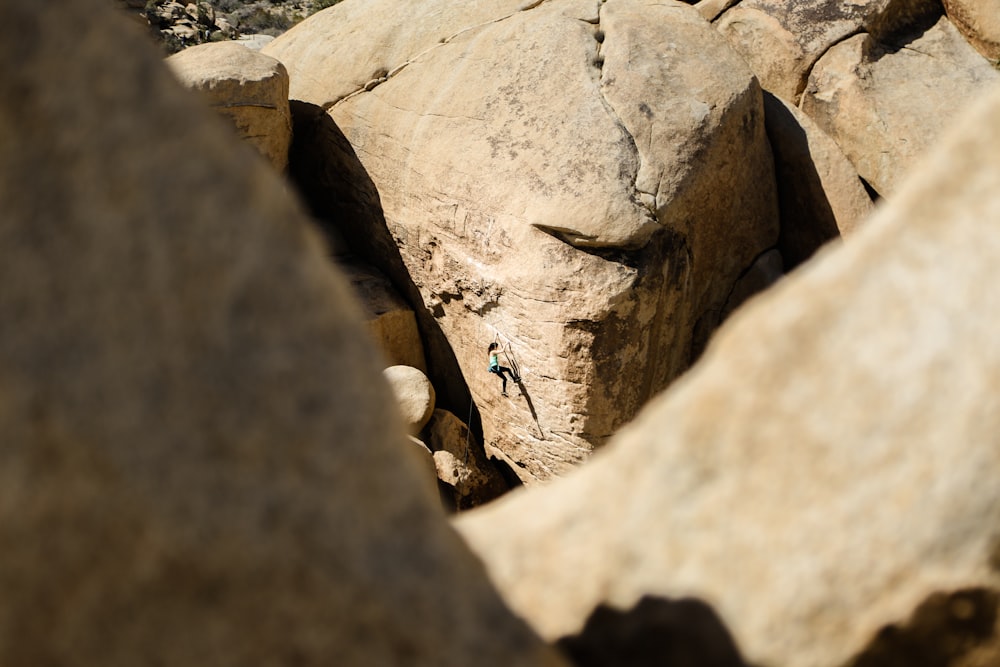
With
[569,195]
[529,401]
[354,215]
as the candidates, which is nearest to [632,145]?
[569,195]

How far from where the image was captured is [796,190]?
5031 millimetres

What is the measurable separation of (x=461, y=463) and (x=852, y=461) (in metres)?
3.84

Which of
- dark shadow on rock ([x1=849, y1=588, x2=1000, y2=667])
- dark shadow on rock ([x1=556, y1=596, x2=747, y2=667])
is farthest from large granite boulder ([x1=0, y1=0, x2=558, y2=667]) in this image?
dark shadow on rock ([x1=849, y1=588, x2=1000, y2=667])

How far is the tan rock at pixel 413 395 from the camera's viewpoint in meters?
4.84

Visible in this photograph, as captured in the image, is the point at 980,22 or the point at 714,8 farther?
the point at 714,8

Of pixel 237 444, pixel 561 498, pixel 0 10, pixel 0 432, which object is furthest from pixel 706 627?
pixel 0 10

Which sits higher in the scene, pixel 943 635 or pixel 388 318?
pixel 943 635

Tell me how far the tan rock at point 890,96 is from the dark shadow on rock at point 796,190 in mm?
270

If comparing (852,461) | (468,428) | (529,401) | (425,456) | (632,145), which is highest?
(852,461)

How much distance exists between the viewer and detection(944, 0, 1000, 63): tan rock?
203 inches

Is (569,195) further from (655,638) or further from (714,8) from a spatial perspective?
(655,638)

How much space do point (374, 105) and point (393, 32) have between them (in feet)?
1.59

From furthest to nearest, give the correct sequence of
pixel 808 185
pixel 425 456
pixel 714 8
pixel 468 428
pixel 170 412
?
pixel 714 8 → pixel 468 428 → pixel 808 185 → pixel 425 456 → pixel 170 412

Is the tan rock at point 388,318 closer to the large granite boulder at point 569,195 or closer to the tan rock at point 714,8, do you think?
the large granite boulder at point 569,195
